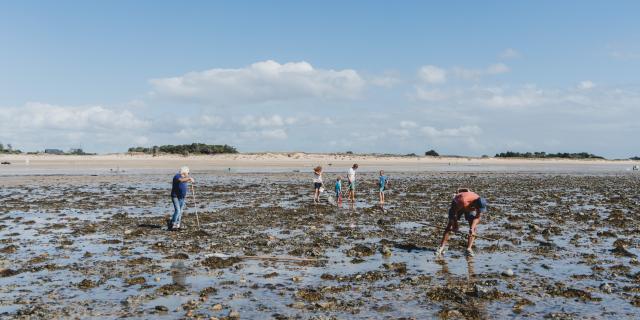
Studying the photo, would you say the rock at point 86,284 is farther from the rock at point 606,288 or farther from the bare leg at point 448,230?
the rock at point 606,288

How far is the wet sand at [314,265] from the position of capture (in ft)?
31.2

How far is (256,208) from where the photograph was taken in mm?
24938

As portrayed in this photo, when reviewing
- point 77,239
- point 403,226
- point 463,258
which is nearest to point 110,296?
point 77,239

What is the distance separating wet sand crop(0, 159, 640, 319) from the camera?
31.2 ft

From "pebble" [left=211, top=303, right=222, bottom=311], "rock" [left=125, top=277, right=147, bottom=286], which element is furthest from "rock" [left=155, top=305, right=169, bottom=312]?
"rock" [left=125, top=277, right=147, bottom=286]

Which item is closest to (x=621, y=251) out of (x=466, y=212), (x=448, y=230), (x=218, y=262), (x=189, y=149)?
(x=466, y=212)

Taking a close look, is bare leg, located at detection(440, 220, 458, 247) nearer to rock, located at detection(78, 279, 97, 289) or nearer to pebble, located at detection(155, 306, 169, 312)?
pebble, located at detection(155, 306, 169, 312)

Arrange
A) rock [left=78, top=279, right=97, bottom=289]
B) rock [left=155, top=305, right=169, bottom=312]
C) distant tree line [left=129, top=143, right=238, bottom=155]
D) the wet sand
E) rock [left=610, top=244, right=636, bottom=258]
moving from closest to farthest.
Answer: rock [left=155, top=305, right=169, bottom=312] < the wet sand < rock [left=78, top=279, right=97, bottom=289] < rock [left=610, top=244, right=636, bottom=258] < distant tree line [left=129, top=143, right=238, bottom=155]

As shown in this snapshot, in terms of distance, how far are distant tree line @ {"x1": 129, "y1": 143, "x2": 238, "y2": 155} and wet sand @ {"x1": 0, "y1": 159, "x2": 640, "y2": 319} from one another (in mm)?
78375

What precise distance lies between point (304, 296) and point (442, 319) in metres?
2.64

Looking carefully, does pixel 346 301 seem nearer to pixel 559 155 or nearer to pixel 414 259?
pixel 414 259

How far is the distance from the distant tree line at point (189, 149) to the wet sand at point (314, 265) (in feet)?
257

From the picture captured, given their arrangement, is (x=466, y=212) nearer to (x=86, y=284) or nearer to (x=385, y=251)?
(x=385, y=251)

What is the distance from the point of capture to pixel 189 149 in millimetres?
103375
